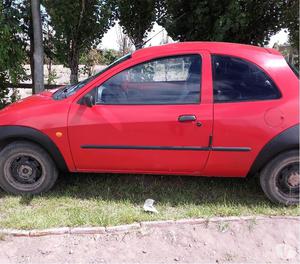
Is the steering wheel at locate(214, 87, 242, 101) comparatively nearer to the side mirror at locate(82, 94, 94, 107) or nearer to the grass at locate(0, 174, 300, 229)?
the grass at locate(0, 174, 300, 229)

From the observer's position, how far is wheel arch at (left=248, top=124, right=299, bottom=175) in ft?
12.4

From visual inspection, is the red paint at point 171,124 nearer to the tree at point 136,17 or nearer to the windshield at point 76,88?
the windshield at point 76,88

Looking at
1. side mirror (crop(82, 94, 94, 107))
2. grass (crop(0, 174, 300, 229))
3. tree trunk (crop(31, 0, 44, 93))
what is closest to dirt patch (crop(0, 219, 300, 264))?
grass (crop(0, 174, 300, 229))

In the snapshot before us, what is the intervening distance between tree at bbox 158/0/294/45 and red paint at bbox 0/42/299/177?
2467 mm

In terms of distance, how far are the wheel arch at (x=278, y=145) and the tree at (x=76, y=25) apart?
4402 mm

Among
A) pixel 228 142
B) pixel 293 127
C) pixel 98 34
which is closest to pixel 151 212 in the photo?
pixel 228 142

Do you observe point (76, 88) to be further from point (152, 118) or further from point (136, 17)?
point (136, 17)

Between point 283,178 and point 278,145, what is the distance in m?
0.41

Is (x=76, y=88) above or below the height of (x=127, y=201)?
above

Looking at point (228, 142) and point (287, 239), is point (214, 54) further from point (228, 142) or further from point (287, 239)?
point (287, 239)

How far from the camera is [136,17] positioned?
7.64 m

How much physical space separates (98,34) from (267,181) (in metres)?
4.57

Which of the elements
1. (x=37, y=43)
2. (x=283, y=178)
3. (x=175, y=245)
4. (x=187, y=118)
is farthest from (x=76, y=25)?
(x=175, y=245)

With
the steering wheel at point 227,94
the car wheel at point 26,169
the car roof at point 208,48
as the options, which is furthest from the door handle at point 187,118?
→ the car wheel at point 26,169
